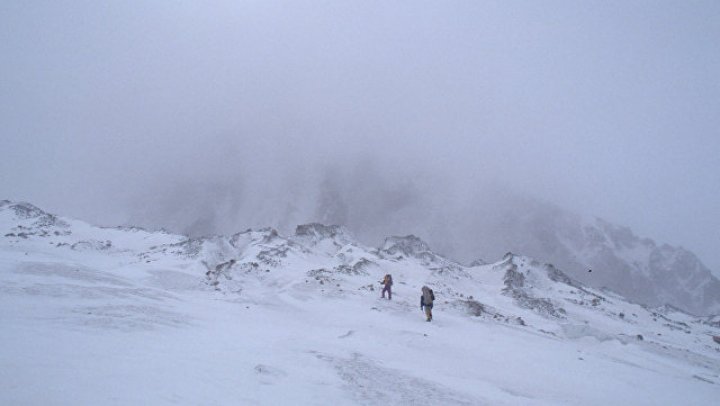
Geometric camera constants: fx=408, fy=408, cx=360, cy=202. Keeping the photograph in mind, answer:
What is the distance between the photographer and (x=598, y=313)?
42.4 meters

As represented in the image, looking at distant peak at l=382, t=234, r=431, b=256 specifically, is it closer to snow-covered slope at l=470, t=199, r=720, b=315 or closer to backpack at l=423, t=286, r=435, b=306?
backpack at l=423, t=286, r=435, b=306

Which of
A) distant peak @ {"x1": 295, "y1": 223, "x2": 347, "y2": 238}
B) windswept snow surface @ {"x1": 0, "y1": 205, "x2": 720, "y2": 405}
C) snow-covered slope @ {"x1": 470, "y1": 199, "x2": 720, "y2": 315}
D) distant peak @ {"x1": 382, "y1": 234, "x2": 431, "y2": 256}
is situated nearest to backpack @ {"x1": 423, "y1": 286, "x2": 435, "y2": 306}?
windswept snow surface @ {"x1": 0, "y1": 205, "x2": 720, "y2": 405}

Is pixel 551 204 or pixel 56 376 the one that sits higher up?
pixel 551 204

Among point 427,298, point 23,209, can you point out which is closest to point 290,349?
point 427,298

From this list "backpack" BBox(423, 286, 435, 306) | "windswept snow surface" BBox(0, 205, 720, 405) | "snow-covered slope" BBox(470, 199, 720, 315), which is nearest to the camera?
"windswept snow surface" BBox(0, 205, 720, 405)

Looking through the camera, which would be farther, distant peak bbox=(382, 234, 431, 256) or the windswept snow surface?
distant peak bbox=(382, 234, 431, 256)

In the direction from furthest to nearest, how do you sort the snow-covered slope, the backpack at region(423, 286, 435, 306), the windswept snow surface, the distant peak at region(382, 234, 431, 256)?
the snow-covered slope, the distant peak at region(382, 234, 431, 256), the backpack at region(423, 286, 435, 306), the windswept snow surface

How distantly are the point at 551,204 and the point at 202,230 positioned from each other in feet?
486

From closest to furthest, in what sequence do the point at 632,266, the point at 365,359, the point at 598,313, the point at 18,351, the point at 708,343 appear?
the point at 18,351 < the point at 365,359 < the point at 708,343 < the point at 598,313 < the point at 632,266

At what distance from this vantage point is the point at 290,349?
13.0m

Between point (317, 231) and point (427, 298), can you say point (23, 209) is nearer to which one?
point (317, 231)

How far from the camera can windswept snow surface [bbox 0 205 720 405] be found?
782 centimetres

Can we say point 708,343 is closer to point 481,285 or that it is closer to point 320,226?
point 481,285

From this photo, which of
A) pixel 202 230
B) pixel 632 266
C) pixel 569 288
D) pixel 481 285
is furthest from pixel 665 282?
pixel 202 230
